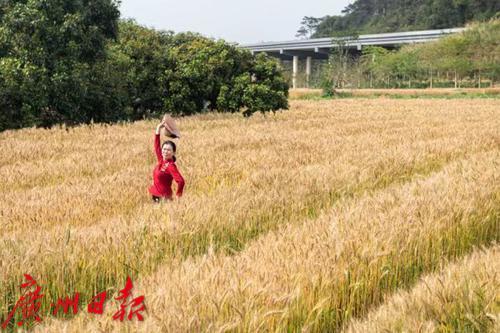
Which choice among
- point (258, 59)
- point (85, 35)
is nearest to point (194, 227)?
point (85, 35)

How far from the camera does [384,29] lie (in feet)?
488

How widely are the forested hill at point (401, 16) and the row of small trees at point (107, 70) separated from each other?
86750 mm

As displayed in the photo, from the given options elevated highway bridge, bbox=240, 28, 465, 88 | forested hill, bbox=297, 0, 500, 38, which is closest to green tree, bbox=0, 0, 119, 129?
elevated highway bridge, bbox=240, 28, 465, 88

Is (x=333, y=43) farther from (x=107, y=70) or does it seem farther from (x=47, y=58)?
(x=47, y=58)

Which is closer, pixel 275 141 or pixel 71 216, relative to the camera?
pixel 71 216

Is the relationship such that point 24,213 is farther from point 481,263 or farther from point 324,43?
point 324,43

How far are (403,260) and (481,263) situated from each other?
728mm

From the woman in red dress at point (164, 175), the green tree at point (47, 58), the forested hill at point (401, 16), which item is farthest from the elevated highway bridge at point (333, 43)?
the woman in red dress at point (164, 175)

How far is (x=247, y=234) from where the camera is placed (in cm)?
530

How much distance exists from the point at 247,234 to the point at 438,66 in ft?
261

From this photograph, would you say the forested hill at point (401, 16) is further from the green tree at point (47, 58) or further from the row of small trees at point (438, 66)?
the green tree at point (47, 58)

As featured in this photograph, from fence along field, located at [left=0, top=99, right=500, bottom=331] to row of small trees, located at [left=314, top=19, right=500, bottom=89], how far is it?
199 feet

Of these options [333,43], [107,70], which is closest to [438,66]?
[333,43]

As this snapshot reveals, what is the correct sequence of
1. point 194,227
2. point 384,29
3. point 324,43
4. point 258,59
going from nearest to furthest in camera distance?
1. point 194,227
2. point 258,59
3. point 324,43
4. point 384,29
